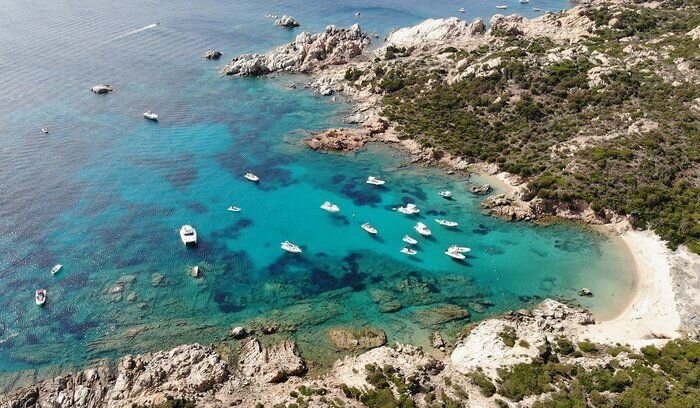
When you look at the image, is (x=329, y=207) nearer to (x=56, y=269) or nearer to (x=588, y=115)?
(x=56, y=269)

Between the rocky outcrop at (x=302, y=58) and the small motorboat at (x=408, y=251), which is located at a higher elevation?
the rocky outcrop at (x=302, y=58)

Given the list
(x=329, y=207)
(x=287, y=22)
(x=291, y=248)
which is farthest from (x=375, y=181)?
(x=287, y=22)

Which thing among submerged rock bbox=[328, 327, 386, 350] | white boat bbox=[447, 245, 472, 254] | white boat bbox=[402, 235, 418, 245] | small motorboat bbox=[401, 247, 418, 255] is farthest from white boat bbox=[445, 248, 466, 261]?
submerged rock bbox=[328, 327, 386, 350]

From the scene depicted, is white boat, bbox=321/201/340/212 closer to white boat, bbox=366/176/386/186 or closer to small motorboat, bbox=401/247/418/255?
white boat, bbox=366/176/386/186

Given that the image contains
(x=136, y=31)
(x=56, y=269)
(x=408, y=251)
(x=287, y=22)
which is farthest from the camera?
(x=287, y=22)

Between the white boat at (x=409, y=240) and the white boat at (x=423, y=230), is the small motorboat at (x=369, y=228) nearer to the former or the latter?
the white boat at (x=409, y=240)

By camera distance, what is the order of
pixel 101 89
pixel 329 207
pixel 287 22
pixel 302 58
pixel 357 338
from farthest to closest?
pixel 287 22 → pixel 302 58 → pixel 101 89 → pixel 329 207 → pixel 357 338

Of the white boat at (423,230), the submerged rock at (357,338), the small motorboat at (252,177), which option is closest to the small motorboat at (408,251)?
the white boat at (423,230)
